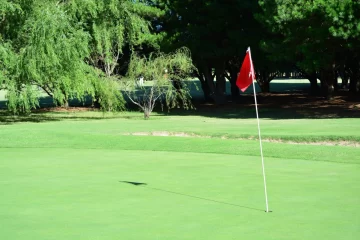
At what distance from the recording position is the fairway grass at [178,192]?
25.6ft

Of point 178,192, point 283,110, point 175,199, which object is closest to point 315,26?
point 283,110

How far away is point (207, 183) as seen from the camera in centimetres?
1136

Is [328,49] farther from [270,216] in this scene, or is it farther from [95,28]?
[270,216]

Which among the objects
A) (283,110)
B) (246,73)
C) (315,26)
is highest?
(315,26)

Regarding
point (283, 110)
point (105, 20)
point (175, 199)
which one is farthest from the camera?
point (283, 110)

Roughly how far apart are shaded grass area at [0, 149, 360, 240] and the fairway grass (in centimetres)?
2

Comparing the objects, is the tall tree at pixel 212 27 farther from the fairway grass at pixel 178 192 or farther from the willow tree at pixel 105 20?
the fairway grass at pixel 178 192

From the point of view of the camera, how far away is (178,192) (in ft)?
34.1

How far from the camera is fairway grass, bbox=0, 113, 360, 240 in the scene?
7.80 metres

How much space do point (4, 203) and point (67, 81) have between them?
21.1 metres

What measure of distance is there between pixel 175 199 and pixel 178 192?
64cm

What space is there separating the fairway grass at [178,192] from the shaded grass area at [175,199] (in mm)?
16

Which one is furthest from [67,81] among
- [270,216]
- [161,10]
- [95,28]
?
[270,216]

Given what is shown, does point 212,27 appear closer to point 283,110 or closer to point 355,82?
point 283,110
